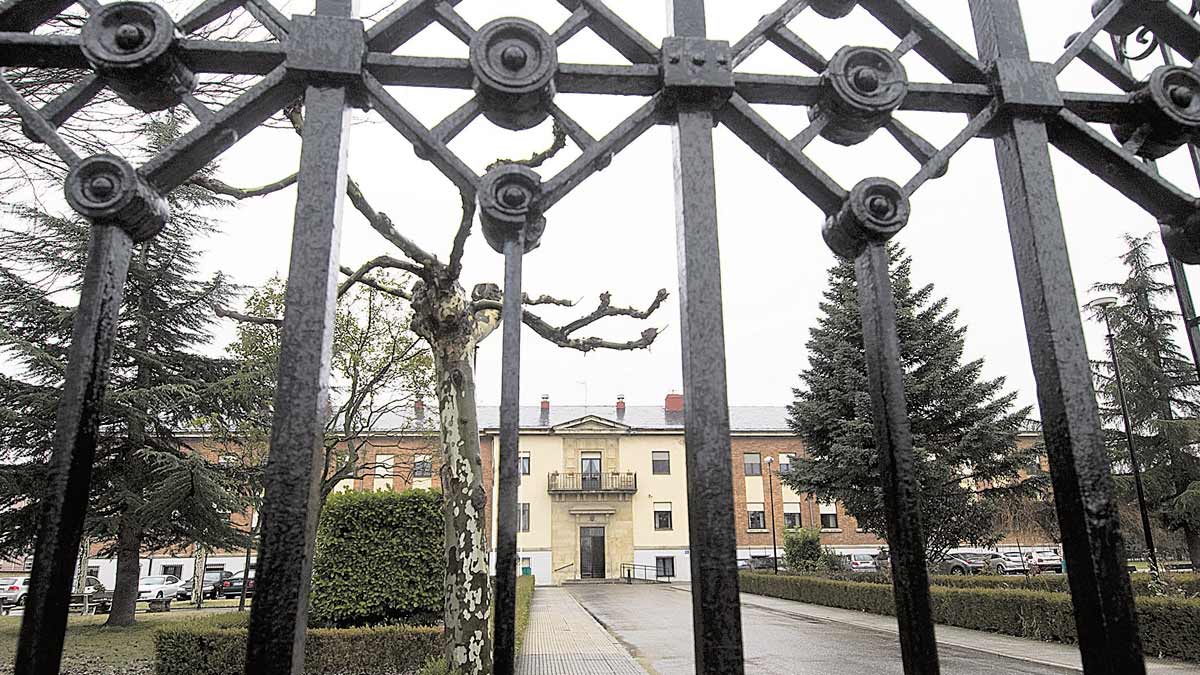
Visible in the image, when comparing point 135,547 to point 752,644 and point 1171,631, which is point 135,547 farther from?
point 1171,631

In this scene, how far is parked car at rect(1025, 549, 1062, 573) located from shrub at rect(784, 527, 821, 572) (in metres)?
13.8

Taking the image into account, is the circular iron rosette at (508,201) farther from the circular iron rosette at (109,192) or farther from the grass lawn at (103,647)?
the grass lawn at (103,647)

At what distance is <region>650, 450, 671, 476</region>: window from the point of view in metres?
41.9

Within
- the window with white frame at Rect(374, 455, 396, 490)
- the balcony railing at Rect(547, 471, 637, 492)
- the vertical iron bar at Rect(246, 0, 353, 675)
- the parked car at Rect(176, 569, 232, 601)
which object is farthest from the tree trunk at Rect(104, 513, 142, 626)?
the balcony railing at Rect(547, 471, 637, 492)

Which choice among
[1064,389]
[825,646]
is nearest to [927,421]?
[825,646]

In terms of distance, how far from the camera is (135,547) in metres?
18.2

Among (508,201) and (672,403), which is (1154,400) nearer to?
(672,403)

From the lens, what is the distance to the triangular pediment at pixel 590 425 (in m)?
41.3

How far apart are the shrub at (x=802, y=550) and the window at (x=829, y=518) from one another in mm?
12512

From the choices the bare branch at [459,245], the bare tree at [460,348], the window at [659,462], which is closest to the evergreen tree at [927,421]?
the bare tree at [460,348]

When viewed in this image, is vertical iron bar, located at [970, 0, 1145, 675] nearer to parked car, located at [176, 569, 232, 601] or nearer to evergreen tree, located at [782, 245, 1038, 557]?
evergreen tree, located at [782, 245, 1038, 557]

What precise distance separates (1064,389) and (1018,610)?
16873mm

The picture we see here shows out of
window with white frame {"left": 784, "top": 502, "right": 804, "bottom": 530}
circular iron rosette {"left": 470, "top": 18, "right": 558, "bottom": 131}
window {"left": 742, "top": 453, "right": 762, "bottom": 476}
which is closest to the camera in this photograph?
circular iron rosette {"left": 470, "top": 18, "right": 558, "bottom": 131}

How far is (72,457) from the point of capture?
151 cm
